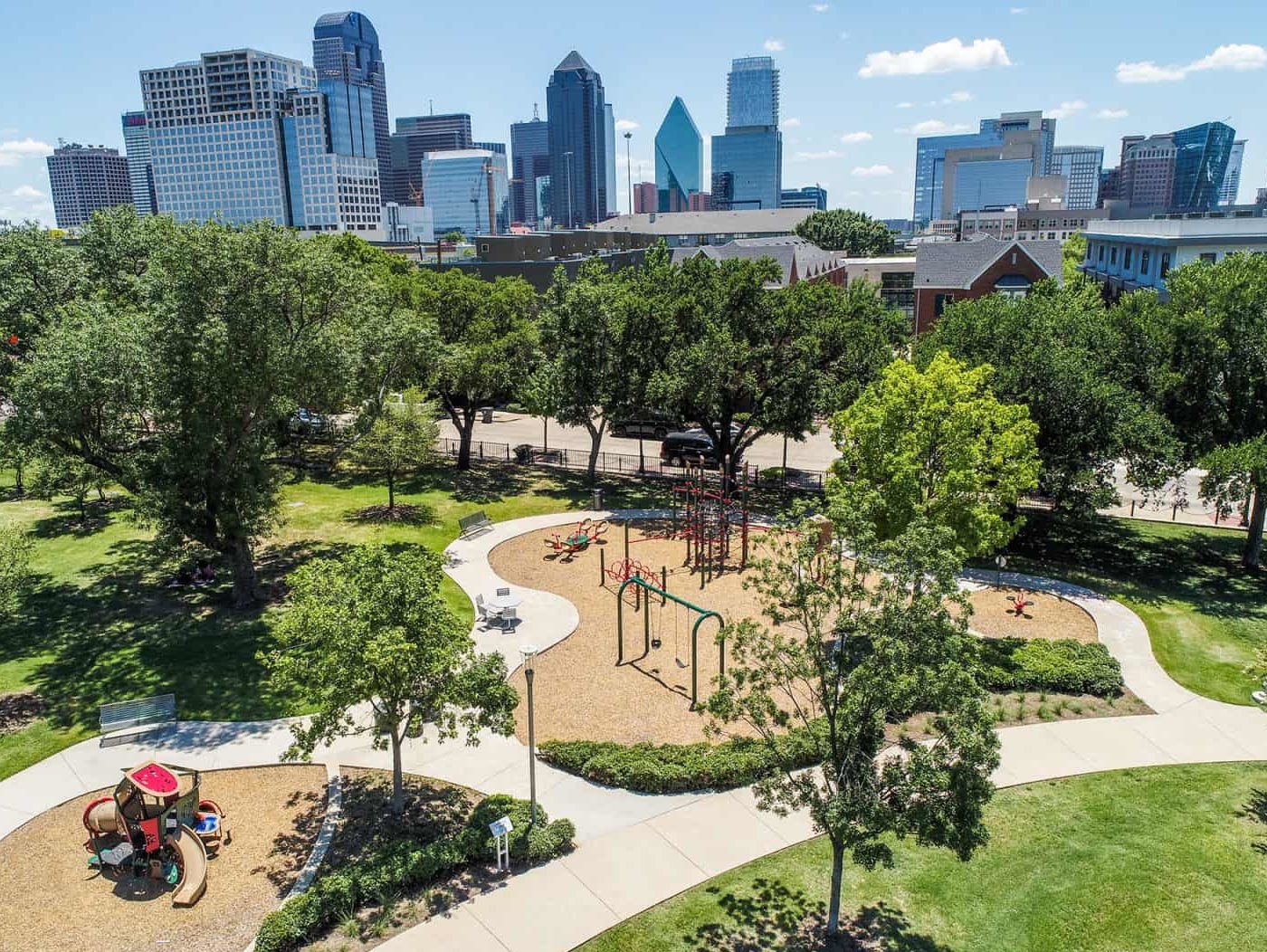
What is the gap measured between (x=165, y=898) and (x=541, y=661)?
11.2m

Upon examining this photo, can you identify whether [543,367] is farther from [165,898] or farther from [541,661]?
[165,898]

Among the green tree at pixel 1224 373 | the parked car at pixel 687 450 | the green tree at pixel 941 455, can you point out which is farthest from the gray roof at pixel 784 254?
the green tree at pixel 941 455

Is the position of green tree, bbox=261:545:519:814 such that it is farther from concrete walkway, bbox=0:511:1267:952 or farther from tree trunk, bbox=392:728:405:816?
concrete walkway, bbox=0:511:1267:952

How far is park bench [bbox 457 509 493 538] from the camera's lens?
3544cm

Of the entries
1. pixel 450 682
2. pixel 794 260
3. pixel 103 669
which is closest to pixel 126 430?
pixel 103 669

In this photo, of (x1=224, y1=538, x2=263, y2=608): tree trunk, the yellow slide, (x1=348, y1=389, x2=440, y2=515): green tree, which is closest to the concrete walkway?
the yellow slide

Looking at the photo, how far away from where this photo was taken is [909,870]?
16.2m

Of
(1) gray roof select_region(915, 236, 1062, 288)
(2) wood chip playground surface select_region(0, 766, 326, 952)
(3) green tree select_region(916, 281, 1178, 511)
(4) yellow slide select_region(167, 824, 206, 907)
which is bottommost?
(2) wood chip playground surface select_region(0, 766, 326, 952)

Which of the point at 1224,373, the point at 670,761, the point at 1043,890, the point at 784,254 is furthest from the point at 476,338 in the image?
the point at 784,254

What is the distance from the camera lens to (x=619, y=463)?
1880 inches

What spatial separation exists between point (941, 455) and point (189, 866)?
67.8 feet

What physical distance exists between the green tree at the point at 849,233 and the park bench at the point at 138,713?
115 meters

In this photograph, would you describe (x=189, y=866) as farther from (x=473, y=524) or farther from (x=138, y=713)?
(x=473, y=524)

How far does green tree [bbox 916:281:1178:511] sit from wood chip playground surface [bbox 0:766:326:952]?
2422 centimetres
